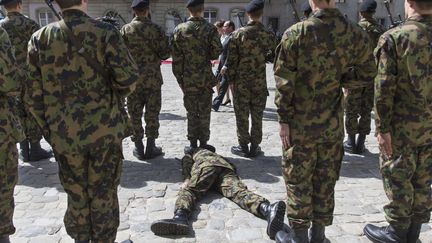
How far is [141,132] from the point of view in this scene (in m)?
6.30

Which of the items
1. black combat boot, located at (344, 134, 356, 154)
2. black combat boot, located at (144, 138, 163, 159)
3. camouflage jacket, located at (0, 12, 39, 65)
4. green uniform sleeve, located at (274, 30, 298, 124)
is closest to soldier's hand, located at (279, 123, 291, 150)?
green uniform sleeve, located at (274, 30, 298, 124)

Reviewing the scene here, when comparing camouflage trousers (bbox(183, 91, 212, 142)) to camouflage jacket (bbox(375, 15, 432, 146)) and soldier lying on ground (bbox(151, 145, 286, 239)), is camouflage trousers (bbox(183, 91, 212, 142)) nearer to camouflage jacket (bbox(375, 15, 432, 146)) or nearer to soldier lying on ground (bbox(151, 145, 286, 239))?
soldier lying on ground (bbox(151, 145, 286, 239))

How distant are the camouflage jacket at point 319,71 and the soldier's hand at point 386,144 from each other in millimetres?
372

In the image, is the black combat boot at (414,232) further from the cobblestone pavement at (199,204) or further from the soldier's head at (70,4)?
the soldier's head at (70,4)

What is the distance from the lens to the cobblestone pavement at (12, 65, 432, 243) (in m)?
3.96

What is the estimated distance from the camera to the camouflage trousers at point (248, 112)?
626 cm

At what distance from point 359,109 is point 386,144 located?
9.89 ft

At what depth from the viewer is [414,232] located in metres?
3.71

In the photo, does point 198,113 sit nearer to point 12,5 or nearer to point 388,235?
point 12,5

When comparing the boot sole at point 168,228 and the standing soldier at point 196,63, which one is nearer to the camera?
the boot sole at point 168,228

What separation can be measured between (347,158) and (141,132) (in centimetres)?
323

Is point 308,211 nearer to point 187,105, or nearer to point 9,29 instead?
point 187,105

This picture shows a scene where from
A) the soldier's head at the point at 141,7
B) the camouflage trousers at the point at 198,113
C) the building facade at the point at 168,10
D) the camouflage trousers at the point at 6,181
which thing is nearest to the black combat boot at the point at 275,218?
the camouflage trousers at the point at 6,181

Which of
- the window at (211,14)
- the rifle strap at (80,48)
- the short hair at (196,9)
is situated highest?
the window at (211,14)
